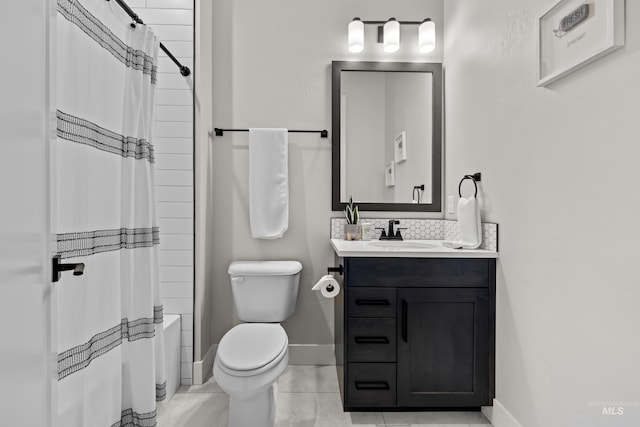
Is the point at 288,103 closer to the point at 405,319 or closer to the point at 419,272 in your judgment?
the point at 419,272

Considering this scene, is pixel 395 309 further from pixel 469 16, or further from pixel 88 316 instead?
pixel 469 16

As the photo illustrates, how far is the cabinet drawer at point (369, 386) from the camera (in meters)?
1.65

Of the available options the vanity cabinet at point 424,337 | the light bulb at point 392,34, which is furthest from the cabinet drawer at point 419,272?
the light bulb at point 392,34

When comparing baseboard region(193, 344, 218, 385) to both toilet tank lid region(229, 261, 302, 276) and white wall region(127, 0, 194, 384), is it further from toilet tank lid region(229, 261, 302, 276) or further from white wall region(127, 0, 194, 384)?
toilet tank lid region(229, 261, 302, 276)

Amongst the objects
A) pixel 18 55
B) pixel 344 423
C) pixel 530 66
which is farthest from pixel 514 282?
pixel 18 55

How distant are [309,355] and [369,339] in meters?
0.83

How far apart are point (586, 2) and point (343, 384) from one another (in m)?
1.74

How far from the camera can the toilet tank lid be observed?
2018mm

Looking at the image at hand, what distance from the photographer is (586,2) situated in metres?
1.08

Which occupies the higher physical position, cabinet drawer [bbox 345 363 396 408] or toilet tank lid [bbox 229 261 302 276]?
toilet tank lid [bbox 229 261 302 276]

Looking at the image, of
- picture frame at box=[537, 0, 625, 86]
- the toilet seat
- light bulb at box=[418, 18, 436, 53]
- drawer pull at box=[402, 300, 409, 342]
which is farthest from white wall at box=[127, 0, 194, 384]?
picture frame at box=[537, 0, 625, 86]

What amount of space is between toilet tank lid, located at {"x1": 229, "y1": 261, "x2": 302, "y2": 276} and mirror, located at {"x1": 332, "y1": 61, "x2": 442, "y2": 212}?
52 centimetres

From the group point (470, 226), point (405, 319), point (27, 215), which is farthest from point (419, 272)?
point (27, 215)
